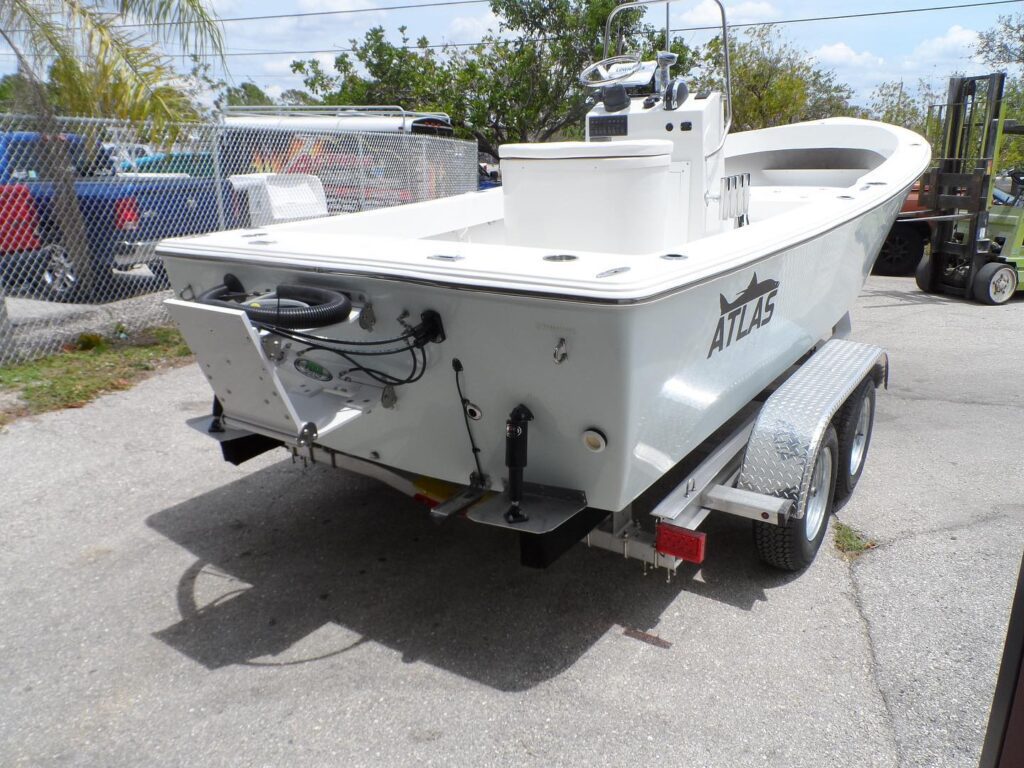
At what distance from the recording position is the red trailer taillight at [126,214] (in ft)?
25.6

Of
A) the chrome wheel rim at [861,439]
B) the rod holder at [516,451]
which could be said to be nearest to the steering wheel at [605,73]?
the chrome wheel rim at [861,439]

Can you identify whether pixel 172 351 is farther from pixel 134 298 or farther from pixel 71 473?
pixel 71 473

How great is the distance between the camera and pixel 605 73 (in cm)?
516

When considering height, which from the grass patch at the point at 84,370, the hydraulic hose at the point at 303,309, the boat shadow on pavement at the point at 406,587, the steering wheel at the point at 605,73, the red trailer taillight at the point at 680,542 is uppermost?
the steering wheel at the point at 605,73

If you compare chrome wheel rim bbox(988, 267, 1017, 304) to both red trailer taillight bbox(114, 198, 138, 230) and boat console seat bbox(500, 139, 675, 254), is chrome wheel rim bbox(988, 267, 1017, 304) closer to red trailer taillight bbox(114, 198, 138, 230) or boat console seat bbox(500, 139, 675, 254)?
boat console seat bbox(500, 139, 675, 254)

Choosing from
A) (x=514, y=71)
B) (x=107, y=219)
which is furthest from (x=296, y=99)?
(x=107, y=219)

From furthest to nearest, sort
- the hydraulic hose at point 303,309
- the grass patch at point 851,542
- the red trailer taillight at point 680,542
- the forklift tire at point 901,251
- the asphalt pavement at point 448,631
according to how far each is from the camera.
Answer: the forklift tire at point 901,251 → the grass patch at point 851,542 → the red trailer taillight at point 680,542 → the hydraulic hose at point 303,309 → the asphalt pavement at point 448,631

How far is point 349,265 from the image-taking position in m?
2.70

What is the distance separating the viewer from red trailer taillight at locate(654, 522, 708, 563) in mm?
2775

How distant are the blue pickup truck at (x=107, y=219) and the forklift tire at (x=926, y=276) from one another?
7711 millimetres

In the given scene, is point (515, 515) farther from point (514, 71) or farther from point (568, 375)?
point (514, 71)

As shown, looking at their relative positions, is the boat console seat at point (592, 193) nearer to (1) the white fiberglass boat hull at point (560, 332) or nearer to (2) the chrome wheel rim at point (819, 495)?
(1) the white fiberglass boat hull at point (560, 332)

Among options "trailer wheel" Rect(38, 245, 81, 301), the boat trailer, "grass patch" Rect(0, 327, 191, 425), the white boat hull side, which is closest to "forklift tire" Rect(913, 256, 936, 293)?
the boat trailer

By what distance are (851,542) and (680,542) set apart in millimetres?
1284
